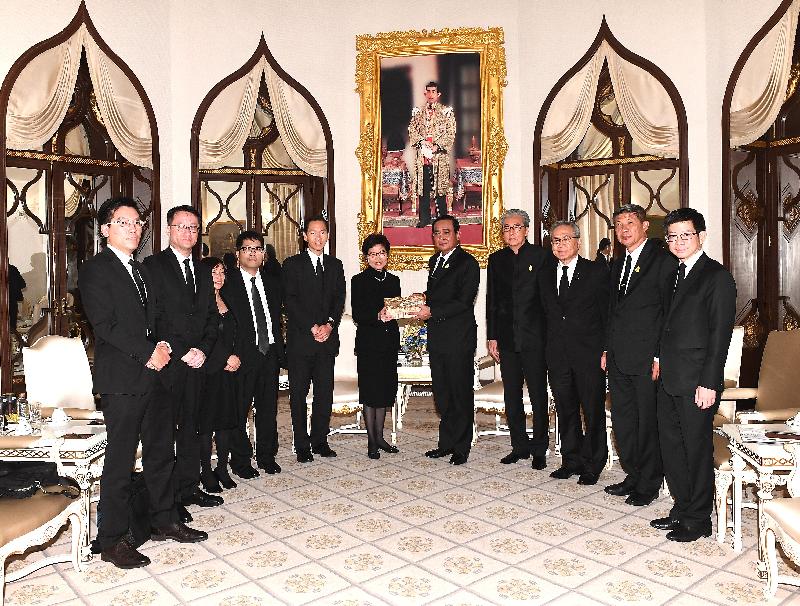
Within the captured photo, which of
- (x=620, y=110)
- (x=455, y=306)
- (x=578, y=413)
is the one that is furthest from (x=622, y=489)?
(x=620, y=110)

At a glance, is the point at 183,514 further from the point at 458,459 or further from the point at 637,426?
the point at 637,426

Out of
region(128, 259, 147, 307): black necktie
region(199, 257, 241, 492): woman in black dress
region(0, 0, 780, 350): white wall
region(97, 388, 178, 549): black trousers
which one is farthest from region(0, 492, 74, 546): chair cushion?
region(0, 0, 780, 350): white wall

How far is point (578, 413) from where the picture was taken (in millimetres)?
5426

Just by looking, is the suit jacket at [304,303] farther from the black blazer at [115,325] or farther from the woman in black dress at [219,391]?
the black blazer at [115,325]

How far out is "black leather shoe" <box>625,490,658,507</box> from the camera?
471 cm

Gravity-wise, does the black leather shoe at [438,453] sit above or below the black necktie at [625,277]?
below

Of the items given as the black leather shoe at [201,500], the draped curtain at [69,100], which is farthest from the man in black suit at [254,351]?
the draped curtain at [69,100]

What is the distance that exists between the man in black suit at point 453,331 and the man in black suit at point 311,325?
0.75 meters

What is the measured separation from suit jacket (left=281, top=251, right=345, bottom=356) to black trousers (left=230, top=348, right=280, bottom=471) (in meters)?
0.29

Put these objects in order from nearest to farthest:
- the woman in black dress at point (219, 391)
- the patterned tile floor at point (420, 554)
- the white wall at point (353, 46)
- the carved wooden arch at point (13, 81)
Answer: the patterned tile floor at point (420, 554)
the woman in black dress at point (219, 391)
the carved wooden arch at point (13, 81)
the white wall at point (353, 46)

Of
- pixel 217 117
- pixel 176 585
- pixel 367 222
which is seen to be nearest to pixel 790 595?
pixel 176 585

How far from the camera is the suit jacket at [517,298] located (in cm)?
554

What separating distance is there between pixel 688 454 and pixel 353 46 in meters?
6.06

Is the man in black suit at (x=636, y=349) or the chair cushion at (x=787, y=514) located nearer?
the chair cushion at (x=787, y=514)
